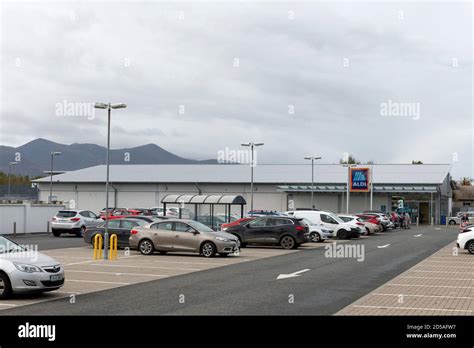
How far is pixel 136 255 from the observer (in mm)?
26562

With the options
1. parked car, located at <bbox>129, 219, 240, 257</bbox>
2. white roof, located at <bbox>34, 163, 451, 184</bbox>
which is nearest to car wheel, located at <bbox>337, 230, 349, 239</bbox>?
parked car, located at <bbox>129, 219, 240, 257</bbox>

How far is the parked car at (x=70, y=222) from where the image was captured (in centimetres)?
3984

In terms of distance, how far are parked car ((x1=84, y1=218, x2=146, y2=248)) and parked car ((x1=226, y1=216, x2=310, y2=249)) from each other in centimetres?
503

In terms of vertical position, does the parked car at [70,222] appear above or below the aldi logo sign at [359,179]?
below

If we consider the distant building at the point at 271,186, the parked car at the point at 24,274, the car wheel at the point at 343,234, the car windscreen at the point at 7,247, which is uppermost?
the distant building at the point at 271,186

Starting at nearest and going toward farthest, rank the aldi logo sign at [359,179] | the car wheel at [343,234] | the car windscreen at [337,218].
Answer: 1. the car wheel at [343,234]
2. the car windscreen at [337,218]
3. the aldi logo sign at [359,179]

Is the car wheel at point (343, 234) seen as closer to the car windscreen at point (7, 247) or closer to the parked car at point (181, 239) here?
the parked car at point (181, 239)

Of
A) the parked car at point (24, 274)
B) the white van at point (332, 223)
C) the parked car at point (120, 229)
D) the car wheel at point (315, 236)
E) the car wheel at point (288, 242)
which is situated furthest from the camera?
the white van at point (332, 223)

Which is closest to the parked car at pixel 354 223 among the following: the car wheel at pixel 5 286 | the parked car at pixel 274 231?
the parked car at pixel 274 231

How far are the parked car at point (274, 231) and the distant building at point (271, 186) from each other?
39436 mm

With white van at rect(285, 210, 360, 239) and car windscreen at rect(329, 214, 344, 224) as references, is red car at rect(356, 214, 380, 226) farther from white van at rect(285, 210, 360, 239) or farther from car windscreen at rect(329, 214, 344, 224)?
white van at rect(285, 210, 360, 239)

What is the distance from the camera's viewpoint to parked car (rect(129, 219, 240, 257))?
84.0ft

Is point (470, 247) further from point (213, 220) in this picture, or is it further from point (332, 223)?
point (213, 220)
